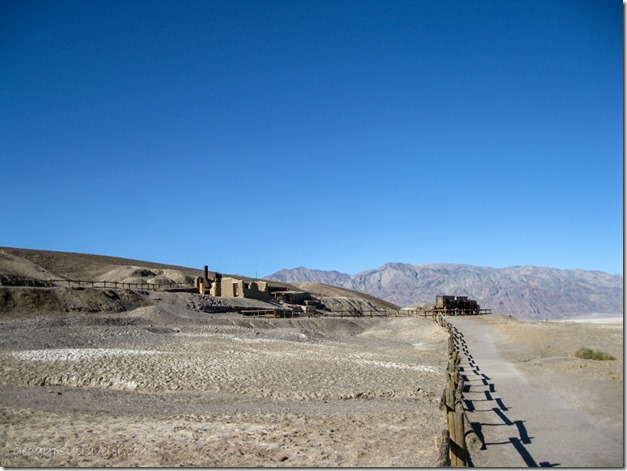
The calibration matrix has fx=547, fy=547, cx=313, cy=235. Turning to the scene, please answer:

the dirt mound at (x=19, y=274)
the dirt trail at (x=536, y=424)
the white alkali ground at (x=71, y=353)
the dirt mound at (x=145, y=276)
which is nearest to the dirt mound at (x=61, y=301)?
the dirt mound at (x=19, y=274)

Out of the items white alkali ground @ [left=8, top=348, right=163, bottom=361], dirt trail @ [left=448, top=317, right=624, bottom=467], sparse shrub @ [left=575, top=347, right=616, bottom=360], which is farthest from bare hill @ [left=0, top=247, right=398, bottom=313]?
sparse shrub @ [left=575, top=347, right=616, bottom=360]

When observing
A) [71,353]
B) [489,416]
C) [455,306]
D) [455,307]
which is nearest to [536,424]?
[489,416]

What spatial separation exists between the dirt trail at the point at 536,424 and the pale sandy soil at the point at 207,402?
3.83ft

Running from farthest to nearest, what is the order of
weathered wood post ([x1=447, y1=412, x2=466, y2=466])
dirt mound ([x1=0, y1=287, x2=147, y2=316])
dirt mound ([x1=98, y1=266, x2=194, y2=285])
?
dirt mound ([x1=98, y1=266, x2=194, y2=285]) → dirt mound ([x1=0, y1=287, x2=147, y2=316]) → weathered wood post ([x1=447, y1=412, x2=466, y2=466])

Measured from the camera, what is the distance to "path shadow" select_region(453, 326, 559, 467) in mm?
10330

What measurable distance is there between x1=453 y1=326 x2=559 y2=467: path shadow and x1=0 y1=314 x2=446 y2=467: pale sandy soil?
92 cm

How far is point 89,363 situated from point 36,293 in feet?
83.7

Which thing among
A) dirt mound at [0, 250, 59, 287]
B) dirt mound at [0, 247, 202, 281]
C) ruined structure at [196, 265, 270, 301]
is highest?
dirt mound at [0, 247, 202, 281]

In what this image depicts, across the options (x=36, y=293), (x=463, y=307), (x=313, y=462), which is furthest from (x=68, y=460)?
(x=463, y=307)

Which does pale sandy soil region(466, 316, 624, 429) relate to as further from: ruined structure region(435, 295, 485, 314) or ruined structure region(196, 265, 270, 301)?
ruined structure region(435, 295, 485, 314)

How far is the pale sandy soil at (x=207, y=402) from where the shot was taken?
9.66 metres

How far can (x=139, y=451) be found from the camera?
9672 mm

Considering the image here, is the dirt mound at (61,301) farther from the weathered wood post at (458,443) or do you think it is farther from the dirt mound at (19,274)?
the weathered wood post at (458,443)

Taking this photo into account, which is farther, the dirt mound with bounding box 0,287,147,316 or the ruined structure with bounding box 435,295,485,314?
the ruined structure with bounding box 435,295,485,314
